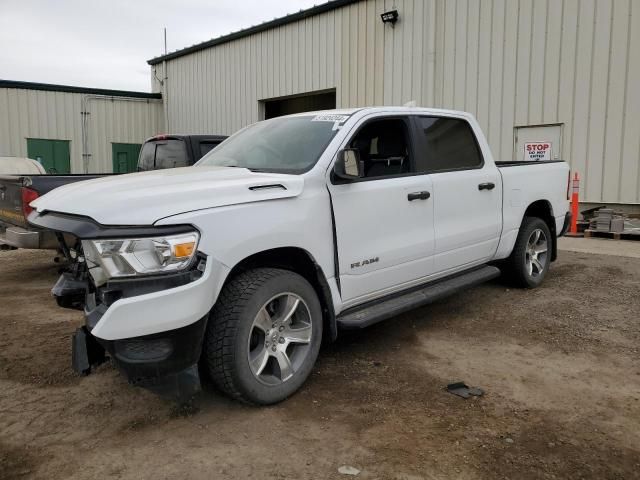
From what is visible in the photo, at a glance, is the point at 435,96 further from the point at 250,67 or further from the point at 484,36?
the point at 250,67

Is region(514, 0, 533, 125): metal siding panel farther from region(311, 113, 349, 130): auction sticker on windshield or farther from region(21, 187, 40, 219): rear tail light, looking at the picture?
region(21, 187, 40, 219): rear tail light

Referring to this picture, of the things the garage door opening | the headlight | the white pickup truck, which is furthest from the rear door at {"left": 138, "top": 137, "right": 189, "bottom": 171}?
the garage door opening

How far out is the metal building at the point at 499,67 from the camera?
10711mm

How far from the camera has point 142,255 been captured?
2.77m

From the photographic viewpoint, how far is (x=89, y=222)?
284cm

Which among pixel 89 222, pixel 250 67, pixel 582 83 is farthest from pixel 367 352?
pixel 250 67

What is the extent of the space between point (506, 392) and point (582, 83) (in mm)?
9527

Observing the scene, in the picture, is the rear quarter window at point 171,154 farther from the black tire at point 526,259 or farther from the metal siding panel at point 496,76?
the metal siding panel at point 496,76

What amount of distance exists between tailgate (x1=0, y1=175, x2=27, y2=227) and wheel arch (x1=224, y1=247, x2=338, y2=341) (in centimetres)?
363

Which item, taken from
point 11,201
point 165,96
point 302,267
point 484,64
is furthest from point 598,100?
point 165,96

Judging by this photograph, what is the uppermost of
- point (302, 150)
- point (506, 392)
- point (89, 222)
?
point (302, 150)

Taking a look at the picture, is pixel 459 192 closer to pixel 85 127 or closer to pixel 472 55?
pixel 472 55

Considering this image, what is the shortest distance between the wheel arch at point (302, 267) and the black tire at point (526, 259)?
9.52 feet

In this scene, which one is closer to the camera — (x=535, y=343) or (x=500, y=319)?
(x=535, y=343)
